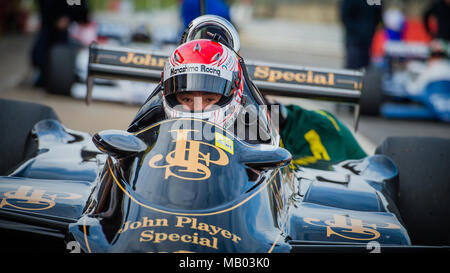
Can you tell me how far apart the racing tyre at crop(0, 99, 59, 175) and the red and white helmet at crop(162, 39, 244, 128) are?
1.32m

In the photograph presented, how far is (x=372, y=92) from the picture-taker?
8.30m

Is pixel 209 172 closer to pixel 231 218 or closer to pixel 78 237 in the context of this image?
pixel 231 218

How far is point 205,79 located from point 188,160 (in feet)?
2.08

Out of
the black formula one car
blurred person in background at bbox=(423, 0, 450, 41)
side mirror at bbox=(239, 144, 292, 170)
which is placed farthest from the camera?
blurred person in background at bbox=(423, 0, 450, 41)

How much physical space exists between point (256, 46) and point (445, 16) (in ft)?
34.5

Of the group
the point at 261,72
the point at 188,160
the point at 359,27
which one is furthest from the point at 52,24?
the point at 188,160

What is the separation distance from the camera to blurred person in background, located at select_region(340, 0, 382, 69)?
8.50 metres

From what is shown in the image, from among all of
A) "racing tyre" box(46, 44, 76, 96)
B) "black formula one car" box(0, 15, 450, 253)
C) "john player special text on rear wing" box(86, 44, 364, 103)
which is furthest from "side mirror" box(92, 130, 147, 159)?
"racing tyre" box(46, 44, 76, 96)

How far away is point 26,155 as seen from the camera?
3840 mm

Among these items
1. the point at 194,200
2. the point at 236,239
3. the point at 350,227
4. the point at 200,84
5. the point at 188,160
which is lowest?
the point at 350,227

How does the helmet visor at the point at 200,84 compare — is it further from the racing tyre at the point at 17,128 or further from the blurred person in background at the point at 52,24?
the blurred person in background at the point at 52,24

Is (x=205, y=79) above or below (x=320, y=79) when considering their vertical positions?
above

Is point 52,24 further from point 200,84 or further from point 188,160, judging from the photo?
point 188,160

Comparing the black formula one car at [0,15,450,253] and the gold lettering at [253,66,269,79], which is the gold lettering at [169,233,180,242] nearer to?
the black formula one car at [0,15,450,253]
